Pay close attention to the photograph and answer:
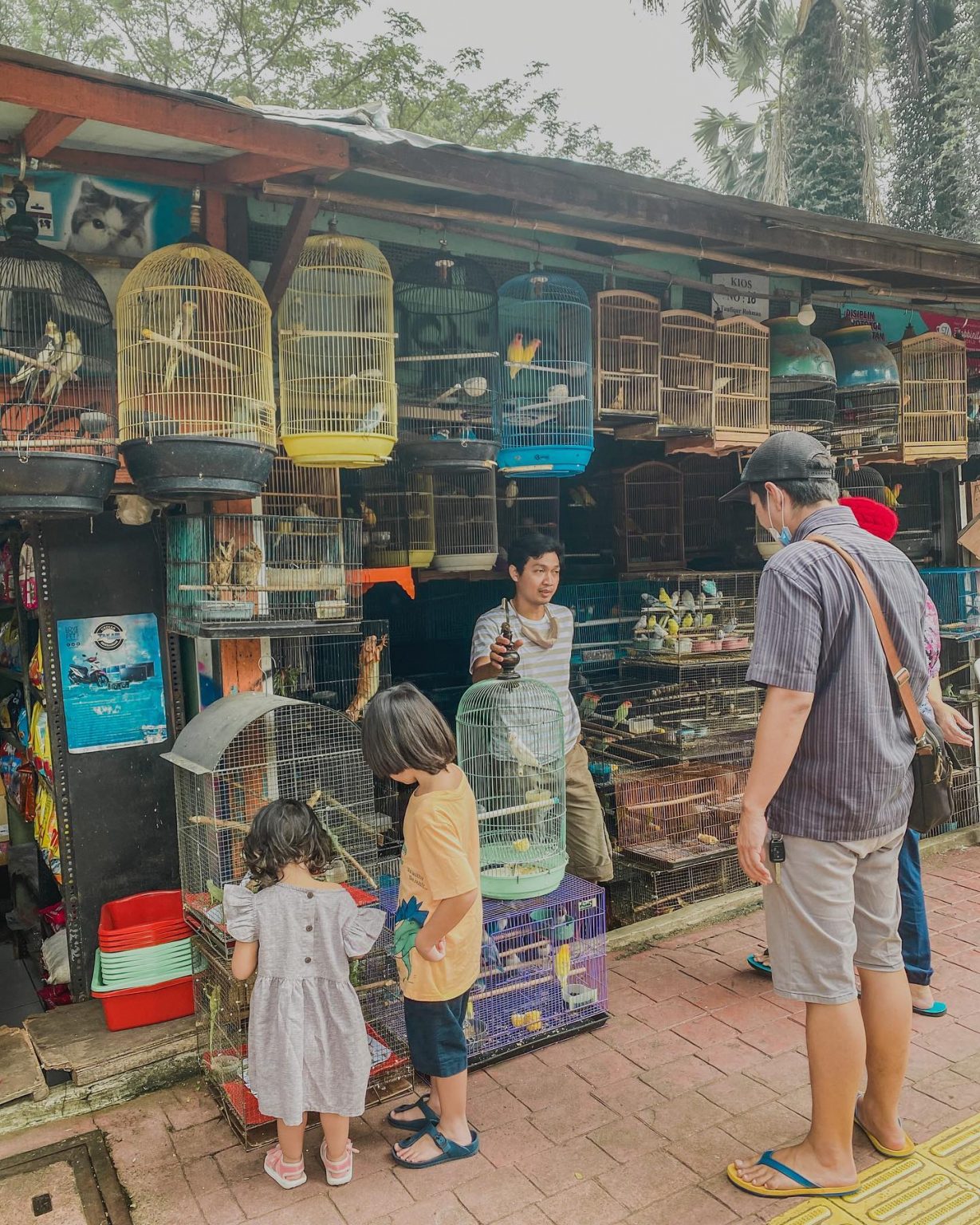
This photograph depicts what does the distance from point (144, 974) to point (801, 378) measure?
4506 millimetres

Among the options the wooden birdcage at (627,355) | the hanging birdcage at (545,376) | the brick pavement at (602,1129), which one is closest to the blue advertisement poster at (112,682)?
the brick pavement at (602,1129)

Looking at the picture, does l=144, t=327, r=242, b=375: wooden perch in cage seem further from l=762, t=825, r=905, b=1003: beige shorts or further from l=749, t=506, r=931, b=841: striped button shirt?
l=762, t=825, r=905, b=1003: beige shorts

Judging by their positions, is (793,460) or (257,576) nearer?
(793,460)

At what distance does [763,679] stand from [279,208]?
2.98m

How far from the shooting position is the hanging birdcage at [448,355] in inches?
173

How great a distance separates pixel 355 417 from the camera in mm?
3861

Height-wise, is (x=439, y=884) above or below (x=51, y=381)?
below

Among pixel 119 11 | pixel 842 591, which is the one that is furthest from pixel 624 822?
pixel 119 11

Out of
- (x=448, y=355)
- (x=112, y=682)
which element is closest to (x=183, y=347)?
(x=448, y=355)

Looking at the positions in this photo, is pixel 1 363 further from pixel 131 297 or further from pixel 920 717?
pixel 920 717

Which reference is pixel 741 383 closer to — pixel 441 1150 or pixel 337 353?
pixel 337 353

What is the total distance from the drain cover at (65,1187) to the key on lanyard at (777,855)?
7.43 ft

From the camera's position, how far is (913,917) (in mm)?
3961

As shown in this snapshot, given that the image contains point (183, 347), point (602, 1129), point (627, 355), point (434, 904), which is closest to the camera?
point (434, 904)
